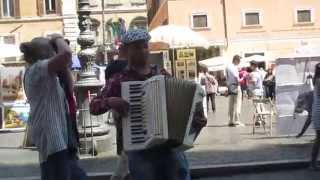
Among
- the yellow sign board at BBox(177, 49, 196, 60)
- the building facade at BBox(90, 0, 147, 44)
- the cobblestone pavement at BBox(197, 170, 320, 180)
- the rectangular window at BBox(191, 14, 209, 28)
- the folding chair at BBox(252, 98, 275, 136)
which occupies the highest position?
the building facade at BBox(90, 0, 147, 44)

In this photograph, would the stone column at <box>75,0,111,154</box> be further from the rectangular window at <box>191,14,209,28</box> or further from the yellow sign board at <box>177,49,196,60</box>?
the rectangular window at <box>191,14,209,28</box>

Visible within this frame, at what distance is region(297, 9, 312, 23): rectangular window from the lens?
168 feet

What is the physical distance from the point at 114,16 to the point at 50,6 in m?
6.60

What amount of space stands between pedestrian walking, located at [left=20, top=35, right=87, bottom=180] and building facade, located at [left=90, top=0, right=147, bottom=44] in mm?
56292

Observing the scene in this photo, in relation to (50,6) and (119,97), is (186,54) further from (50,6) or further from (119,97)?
(119,97)

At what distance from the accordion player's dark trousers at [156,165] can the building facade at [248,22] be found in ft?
150

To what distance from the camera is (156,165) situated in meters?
5.42

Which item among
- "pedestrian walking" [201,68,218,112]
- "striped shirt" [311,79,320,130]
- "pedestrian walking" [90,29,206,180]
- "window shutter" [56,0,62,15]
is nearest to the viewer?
"pedestrian walking" [90,29,206,180]

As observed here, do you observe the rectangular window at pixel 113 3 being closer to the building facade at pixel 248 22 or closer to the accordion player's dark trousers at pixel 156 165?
the building facade at pixel 248 22

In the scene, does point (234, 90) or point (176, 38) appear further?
point (176, 38)

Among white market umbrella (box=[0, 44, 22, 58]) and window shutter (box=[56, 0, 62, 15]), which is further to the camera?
window shutter (box=[56, 0, 62, 15])

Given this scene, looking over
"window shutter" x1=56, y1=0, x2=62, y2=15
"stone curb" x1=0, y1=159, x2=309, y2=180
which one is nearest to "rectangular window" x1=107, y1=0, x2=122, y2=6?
"window shutter" x1=56, y1=0, x2=62, y2=15

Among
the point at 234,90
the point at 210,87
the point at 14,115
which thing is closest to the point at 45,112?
the point at 234,90

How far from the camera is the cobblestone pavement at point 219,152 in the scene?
38.9 feet
